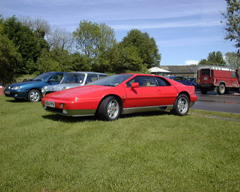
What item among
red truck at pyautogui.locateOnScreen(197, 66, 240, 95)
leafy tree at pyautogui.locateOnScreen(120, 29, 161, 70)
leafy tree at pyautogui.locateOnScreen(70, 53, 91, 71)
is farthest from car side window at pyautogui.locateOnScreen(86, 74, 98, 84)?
leafy tree at pyautogui.locateOnScreen(120, 29, 161, 70)

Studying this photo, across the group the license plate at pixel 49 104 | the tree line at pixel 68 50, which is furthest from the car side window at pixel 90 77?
the tree line at pixel 68 50

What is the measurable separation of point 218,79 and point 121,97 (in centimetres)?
1643

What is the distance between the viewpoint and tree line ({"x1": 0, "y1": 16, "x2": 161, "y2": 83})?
36.4 metres

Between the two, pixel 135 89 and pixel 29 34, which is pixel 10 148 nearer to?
pixel 135 89

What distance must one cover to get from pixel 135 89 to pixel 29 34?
40.7m

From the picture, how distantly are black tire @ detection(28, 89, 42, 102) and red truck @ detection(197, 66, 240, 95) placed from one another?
14255mm

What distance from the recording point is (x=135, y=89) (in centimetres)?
655

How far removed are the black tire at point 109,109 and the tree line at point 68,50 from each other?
2780 cm

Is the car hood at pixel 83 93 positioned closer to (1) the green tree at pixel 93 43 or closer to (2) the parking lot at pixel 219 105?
(2) the parking lot at pixel 219 105

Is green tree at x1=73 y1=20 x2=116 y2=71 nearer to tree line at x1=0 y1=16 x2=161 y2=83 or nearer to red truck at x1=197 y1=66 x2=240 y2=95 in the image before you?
tree line at x1=0 y1=16 x2=161 y2=83

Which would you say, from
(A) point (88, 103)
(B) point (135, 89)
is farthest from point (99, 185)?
(B) point (135, 89)

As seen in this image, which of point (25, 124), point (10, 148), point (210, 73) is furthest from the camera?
point (210, 73)

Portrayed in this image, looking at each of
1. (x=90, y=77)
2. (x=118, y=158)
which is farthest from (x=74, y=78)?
(x=118, y=158)

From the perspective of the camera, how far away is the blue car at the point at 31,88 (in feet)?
37.6
